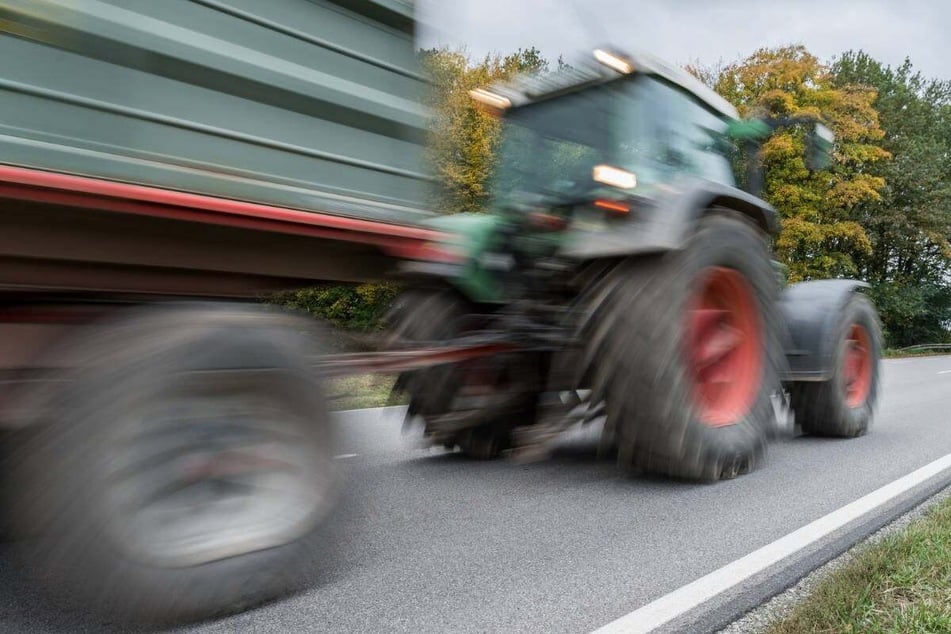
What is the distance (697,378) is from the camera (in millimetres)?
4465

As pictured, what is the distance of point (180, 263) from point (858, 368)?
5.85m

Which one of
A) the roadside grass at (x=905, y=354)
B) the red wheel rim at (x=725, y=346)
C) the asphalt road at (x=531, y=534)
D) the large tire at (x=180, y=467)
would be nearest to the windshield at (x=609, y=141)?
the red wheel rim at (x=725, y=346)

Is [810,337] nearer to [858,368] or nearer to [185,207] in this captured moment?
[858,368]

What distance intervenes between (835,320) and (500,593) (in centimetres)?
404

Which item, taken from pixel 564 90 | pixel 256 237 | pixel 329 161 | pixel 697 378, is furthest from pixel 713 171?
pixel 256 237

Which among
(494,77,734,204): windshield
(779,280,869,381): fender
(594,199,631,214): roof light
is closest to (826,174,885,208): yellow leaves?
(779,280,869,381): fender

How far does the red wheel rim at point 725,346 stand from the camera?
14.8ft

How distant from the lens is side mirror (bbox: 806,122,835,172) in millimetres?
5109

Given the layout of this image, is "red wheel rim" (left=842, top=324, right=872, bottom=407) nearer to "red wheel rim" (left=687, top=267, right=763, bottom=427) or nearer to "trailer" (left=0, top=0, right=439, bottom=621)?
"red wheel rim" (left=687, top=267, right=763, bottom=427)

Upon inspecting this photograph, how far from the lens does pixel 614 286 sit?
168 inches

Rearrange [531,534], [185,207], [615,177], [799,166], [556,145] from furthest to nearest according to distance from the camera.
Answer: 1. [799,166]
2. [556,145]
3. [615,177]
4. [531,534]
5. [185,207]

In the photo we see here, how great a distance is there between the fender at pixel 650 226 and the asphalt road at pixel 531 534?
55.7 inches

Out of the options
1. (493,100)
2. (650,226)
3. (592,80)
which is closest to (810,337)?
(650,226)

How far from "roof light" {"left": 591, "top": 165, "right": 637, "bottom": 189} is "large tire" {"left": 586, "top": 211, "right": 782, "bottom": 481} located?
0.44 m
